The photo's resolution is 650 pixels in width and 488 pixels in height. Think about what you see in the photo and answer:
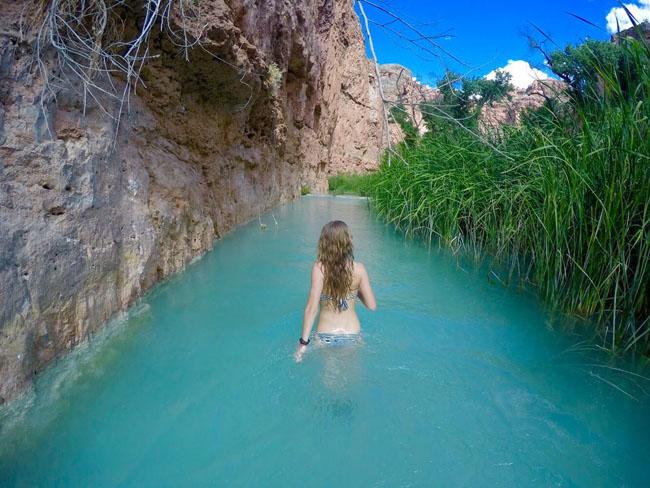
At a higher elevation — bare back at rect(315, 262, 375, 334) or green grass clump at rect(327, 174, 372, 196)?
green grass clump at rect(327, 174, 372, 196)

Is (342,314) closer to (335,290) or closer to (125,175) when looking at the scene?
(335,290)

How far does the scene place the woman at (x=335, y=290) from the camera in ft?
9.00

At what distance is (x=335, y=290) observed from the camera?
2807 mm

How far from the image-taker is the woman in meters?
2.74

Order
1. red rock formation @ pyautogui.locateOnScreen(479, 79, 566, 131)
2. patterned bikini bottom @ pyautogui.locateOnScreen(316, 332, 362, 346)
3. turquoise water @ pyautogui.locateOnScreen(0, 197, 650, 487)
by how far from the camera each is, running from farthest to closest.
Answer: red rock formation @ pyautogui.locateOnScreen(479, 79, 566, 131)
patterned bikini bottom @ pyautogui.locateOnScreen(316, 332, 362, 346)
turquoise water @ pyautogui.locateOnScreen(0, 197, 650, 487)

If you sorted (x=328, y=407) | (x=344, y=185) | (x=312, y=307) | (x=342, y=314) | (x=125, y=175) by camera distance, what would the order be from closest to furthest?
(x=328, y=407)
(x=312, y=307)
(x=342, y=314)
(x=125, y=175)
(x=344, y=185)

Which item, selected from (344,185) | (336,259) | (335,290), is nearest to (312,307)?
(335,290)

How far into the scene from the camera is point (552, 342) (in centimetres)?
316

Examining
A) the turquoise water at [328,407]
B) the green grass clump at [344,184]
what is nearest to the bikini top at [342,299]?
the turquoise water at [328,407]

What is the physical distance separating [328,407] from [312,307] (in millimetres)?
619

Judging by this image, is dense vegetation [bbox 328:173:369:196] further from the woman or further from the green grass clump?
the woman

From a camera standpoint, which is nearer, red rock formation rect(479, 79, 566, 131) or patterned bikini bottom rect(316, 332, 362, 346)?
patterned bikini bottom rect(316, 332, 362, 346)

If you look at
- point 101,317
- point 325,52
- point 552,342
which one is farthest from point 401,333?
point 325,52

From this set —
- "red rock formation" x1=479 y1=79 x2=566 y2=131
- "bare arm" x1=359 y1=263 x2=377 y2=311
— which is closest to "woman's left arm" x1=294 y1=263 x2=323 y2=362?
"bare arm" x1=359 y1=263 x2=377 y2=311
